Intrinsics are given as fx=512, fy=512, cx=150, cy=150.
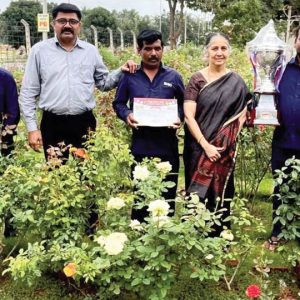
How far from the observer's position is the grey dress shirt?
3.86 meters

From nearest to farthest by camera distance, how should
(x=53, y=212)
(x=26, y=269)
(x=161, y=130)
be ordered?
(x=26, y=269), (x=53, y=212), (x=161, y=130)

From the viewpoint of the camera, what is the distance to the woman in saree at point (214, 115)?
351 cm

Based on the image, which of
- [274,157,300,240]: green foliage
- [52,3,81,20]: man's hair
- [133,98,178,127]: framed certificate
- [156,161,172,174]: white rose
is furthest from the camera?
[52,3,81,20]: man's hair

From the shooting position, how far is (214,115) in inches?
139

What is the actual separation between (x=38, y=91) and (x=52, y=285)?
57.7 inches

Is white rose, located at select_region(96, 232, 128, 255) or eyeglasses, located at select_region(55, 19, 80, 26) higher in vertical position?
eyeglasses, located at select_region(55, 19, 80, 26)

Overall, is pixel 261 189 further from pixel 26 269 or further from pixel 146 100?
pixel 26 269

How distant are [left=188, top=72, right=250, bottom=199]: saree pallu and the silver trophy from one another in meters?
0.12

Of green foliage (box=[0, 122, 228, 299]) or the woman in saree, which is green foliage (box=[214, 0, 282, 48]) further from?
green foliage (box=[0, 122, 228, 299])

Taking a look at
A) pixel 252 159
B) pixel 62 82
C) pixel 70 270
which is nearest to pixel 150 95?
pixel 62 82

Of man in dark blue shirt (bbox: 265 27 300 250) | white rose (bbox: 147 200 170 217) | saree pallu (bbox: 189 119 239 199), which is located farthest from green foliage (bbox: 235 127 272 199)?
white rose (bbox: 147 200 170 217)

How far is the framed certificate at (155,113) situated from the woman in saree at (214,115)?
0.42ft

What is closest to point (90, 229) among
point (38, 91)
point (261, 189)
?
point (38, 91)

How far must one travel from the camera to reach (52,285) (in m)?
3.49
